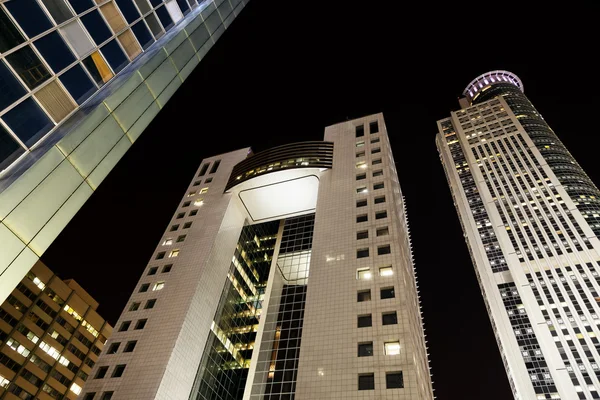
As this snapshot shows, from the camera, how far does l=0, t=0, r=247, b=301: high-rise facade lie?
1083cm

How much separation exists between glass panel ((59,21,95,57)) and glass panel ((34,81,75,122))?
1.85 meters

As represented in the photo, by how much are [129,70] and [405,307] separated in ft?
93.8

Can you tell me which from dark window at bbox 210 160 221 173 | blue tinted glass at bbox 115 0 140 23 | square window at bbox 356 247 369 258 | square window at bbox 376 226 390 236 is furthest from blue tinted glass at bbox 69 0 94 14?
dark window at bbox 210 160 221 173

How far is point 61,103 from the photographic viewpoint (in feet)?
42.4

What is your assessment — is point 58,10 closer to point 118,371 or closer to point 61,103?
point 61,103

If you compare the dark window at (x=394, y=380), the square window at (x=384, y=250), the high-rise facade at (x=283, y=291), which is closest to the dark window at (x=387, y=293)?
the high-rise facade at (x=283, y=291)

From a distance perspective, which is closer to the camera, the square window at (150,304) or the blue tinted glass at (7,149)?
the blue tinted glass at (7,149)

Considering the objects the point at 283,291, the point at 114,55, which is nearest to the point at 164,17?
the point at 114,55

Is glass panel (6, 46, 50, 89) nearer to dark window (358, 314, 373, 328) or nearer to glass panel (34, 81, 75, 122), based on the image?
glass panel (34, 81, 75, 122)

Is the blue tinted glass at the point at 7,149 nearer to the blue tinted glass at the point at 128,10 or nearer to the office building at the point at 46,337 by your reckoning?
the blue tinted glass at the point at 128,10

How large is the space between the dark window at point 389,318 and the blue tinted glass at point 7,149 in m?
29.8

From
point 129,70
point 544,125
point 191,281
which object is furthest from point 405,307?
point 544,125

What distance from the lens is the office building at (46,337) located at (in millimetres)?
64500

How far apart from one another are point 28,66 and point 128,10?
6.99 meters
